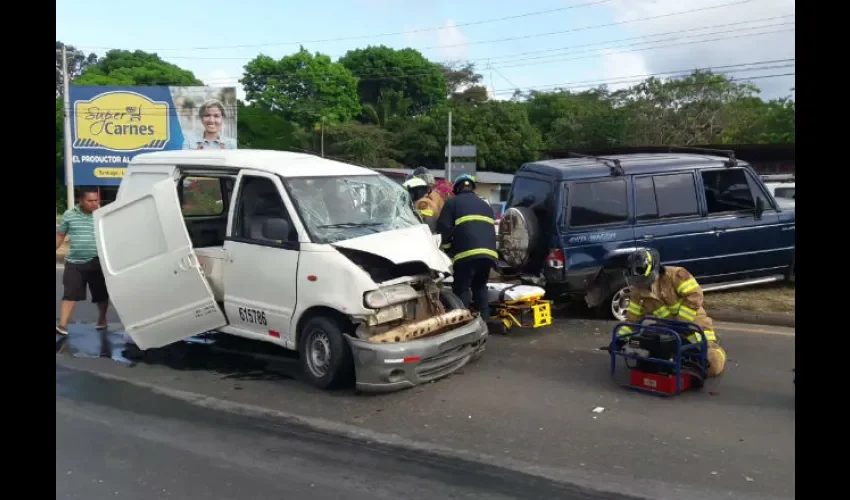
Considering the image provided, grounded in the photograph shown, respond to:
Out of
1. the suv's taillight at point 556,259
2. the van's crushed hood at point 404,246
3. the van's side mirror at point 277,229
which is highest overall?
the van's side mirror at point 277,229

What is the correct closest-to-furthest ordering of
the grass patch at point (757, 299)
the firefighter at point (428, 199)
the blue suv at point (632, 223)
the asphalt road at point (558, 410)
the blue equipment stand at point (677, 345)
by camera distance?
1. the asphalt road at point (558, 410)
2. the blue equipment stand at point (677, 345)
3. the blue suv at point (632, 223)
4. the grass patch at point (757, 299)
5. the firefighter at point (428, 199)

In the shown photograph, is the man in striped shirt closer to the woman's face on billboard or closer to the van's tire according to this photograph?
the van's tire

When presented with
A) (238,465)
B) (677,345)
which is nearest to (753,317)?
(677,345)

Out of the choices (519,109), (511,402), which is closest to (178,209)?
(511,402)

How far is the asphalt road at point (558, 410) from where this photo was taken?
4.55 m

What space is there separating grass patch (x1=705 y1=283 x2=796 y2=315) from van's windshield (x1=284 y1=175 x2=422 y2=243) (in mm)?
4540

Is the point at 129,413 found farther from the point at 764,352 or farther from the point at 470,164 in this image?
the point at 470,164

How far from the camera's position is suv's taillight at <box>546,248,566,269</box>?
8391 millimetres

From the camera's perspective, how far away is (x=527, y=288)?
8.30m

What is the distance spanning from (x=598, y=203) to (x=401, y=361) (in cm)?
381

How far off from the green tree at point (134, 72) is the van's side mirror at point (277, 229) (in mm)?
47865

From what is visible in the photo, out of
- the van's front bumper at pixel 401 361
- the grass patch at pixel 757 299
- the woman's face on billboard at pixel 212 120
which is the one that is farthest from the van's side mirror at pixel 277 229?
the woman's face on billboard at pixel 212 120

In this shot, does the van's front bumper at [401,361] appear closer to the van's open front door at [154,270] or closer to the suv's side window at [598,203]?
the van's open front door at [154,270]
